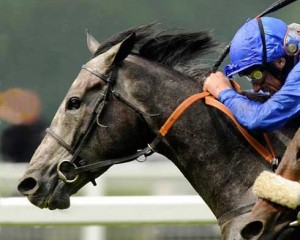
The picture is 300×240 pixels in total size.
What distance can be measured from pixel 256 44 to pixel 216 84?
0.29 meters

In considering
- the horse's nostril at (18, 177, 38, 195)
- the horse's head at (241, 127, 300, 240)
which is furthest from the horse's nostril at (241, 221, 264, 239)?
the horse's nostril at (18, 177, 38, 195)

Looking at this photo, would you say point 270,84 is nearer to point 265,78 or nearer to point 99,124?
point 265,78

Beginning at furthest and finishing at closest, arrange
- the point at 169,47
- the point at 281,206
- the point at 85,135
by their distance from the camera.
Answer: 1. the point at 169,47
2. the point at 85,135
3. the point at 281,206

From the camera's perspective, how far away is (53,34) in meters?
8.70

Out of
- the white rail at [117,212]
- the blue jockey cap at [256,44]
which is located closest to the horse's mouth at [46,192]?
the blue jockey cap at [256,44]

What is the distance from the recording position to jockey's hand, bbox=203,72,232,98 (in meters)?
5.14

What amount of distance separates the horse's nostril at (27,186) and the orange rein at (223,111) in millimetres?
652

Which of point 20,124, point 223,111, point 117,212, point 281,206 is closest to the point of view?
point 281,206

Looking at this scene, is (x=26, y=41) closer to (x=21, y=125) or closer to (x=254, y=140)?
(x=21, y=125)

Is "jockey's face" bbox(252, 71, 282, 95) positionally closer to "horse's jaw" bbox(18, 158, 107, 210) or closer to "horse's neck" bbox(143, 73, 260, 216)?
"horse's neck" bbox(143, 73, 260, 216)

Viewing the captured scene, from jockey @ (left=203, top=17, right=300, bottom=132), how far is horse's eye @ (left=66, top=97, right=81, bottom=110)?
0.66 m

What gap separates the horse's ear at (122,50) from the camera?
5227mm

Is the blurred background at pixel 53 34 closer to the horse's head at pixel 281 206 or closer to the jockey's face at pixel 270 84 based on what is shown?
the jockey's face at pixel 270 84

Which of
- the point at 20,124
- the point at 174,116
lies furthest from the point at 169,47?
the point at 20,124
